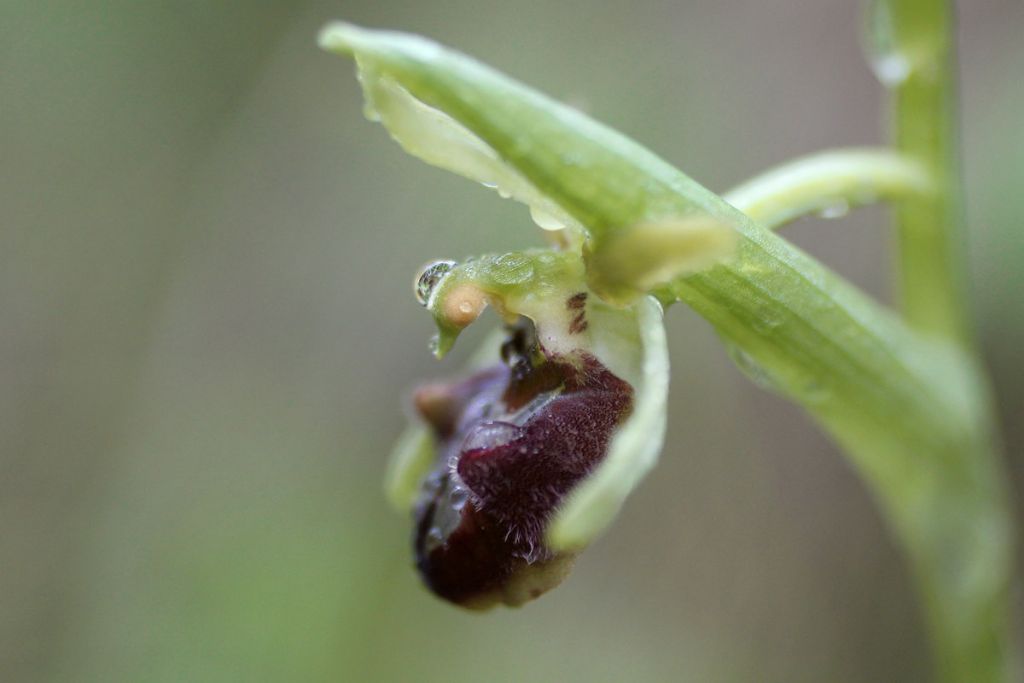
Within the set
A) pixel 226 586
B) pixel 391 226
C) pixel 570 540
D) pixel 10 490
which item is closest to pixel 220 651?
pixel 226 586

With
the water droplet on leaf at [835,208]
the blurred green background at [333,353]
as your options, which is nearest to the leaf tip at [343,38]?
the water droplet on leaf at [835,208]

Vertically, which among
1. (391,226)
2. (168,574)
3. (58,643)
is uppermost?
(391,226)

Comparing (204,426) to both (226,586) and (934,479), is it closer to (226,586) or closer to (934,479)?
(226,586)

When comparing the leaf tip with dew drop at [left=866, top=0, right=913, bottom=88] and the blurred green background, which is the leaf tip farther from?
the blurred green background

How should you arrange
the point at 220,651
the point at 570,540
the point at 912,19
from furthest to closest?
the point at 220,651, the point at 912,19, the point at 570,540

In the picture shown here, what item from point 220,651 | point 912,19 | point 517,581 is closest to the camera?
point 517,581

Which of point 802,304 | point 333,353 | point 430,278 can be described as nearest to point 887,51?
point 802,304
